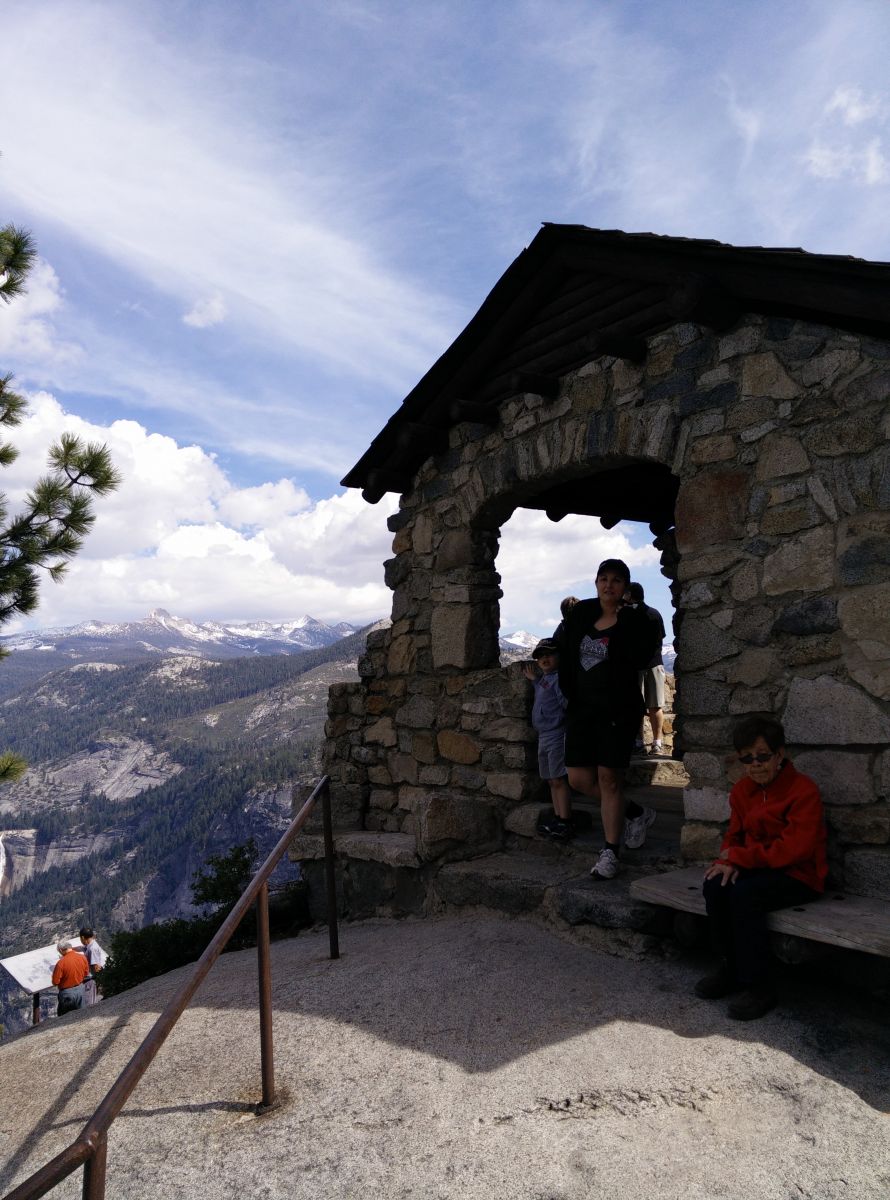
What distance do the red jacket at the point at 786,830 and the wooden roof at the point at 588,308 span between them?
193 centimetres

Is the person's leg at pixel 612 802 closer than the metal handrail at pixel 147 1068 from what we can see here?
No

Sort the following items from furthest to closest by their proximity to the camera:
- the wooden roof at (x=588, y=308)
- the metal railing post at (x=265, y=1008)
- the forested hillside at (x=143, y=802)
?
the forested hillside at (x=143, y=802), the wooden roof at (x=588, y=308), the metal railing post at (x=265, y=1008)

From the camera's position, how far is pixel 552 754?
4832mm

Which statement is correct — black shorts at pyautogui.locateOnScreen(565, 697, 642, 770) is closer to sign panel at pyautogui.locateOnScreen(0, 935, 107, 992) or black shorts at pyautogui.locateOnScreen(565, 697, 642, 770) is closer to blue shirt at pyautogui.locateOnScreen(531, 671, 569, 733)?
blue shirt at pyautogui.locateOnScreen(531, 671, 569, 733)

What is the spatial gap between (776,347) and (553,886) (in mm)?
2882

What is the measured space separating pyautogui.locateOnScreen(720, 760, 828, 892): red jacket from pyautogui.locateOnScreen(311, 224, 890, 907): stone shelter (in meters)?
0.28

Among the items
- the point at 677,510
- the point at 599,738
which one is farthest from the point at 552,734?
the point at 677,510

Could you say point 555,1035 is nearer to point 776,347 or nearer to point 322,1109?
point 322,1109

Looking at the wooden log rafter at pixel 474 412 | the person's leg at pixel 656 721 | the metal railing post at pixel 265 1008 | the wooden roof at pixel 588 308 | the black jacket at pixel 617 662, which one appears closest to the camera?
the metal railing post at pixel 265 1008

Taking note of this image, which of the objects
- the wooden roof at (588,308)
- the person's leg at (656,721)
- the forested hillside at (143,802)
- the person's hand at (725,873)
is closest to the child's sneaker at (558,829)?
the person's hand at (725,873)

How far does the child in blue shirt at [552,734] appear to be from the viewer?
4.81 metres

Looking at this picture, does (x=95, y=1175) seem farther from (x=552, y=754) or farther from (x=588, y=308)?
(x=588, y=308)

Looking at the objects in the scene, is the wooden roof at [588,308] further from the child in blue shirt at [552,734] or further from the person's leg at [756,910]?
the person's leg at [756,910]

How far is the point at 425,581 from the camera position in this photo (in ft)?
19.4
